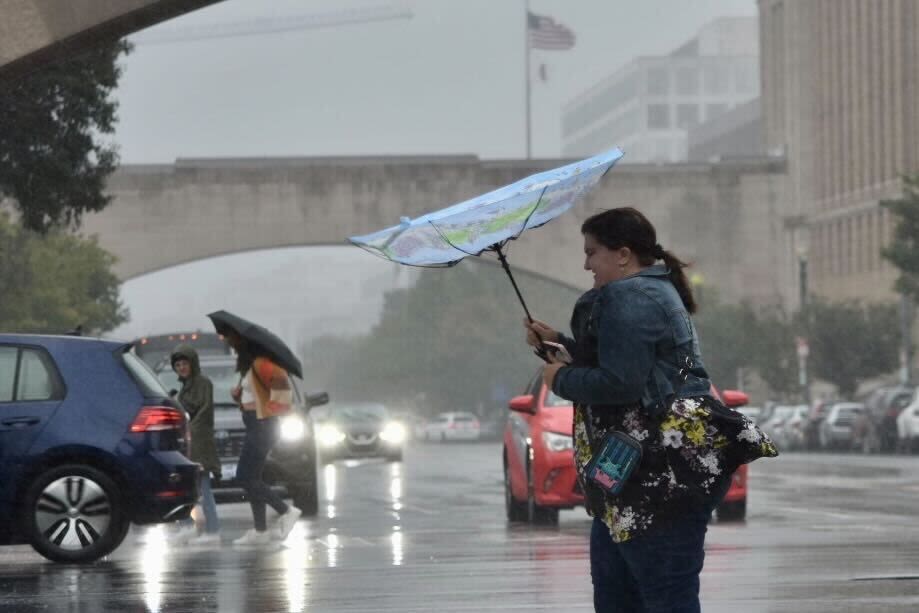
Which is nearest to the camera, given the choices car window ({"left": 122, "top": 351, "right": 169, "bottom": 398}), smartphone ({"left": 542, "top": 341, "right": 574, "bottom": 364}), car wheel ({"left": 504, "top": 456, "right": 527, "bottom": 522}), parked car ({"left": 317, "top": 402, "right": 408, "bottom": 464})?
smartphone ({"left": 542, "top": 341, "right": 574, "bottom": 364})

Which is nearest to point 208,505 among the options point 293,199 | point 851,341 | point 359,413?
point 359,413

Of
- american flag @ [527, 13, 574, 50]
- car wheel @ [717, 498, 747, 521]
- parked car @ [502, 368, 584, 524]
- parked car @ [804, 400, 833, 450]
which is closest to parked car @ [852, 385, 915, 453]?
parked car @ [804, 400, 833, 450]

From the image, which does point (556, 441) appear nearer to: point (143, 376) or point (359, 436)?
point (143, 376)

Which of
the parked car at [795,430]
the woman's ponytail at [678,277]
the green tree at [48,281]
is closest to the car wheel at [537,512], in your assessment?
the woman's ponytail at [678,277]

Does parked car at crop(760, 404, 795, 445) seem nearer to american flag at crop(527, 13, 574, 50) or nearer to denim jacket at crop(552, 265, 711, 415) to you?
american flag at crop(527, 13, 574, 50)

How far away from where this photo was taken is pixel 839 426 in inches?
2232

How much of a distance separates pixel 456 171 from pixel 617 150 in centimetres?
6783

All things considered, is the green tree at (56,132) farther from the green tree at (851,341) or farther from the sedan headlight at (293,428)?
the green tree at (851,341)

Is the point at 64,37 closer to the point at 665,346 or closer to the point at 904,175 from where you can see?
the point at 665,346

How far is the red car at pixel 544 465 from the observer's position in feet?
61.7

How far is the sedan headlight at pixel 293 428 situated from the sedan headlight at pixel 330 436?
25847 millimetres

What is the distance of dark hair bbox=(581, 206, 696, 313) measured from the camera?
7.11 metres

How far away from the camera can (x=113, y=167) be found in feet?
115

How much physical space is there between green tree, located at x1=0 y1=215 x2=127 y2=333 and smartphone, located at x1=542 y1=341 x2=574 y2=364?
1845 inches
